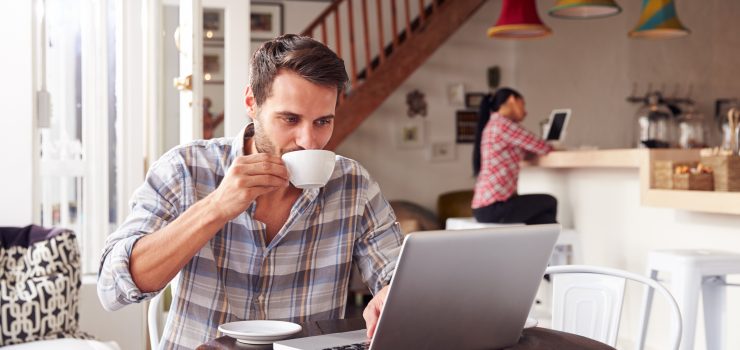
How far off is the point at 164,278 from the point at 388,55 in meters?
6.15

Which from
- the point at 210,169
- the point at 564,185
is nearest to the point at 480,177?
the point at 564,185

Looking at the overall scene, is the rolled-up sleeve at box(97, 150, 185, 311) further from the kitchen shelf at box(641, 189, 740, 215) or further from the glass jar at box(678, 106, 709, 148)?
the glass jar at box(678, 106, 709, 148)

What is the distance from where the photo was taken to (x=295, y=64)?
1580mm

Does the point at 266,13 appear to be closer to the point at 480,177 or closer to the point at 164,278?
the point at 480,177

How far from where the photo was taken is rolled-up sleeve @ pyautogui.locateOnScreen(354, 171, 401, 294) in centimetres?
172

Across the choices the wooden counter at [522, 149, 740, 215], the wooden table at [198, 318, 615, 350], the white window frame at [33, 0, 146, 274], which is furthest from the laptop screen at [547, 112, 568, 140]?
the wooden table at [198, 318, 615, 350]

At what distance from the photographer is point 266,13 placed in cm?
762

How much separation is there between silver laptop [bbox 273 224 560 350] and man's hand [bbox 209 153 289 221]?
0.24 m

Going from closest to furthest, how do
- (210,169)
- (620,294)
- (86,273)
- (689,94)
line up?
(210,169) < (620,294) < (86,273) < (689,94)

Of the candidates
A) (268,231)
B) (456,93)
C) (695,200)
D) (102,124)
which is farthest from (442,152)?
(268,231)

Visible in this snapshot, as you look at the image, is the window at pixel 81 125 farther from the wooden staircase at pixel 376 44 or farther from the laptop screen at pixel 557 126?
the wooden staircase at pixel 376 44

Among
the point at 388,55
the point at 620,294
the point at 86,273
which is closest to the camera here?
the point at 620,294

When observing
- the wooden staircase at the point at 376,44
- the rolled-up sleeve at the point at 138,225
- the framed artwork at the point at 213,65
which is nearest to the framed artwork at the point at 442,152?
the wooden staircase at the point at 376,44

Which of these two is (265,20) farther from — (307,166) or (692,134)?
(307,166)
